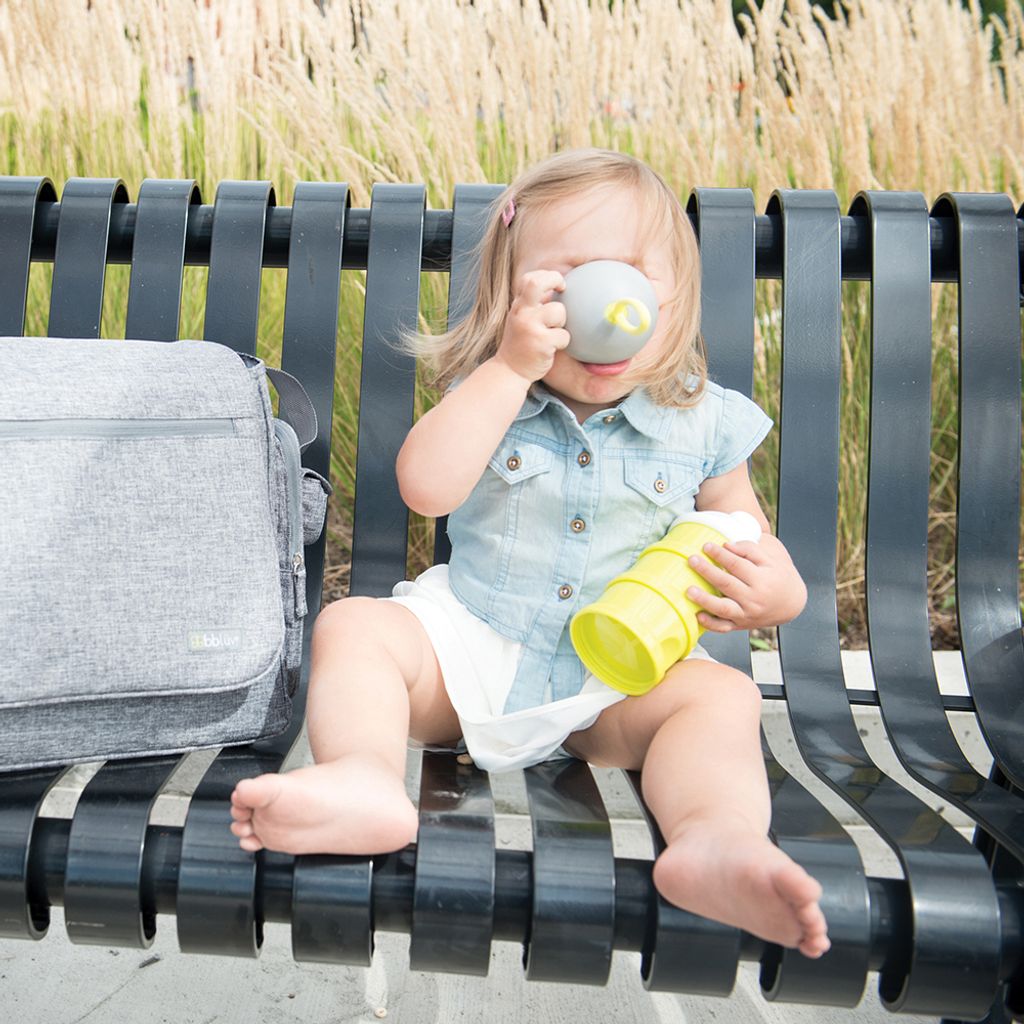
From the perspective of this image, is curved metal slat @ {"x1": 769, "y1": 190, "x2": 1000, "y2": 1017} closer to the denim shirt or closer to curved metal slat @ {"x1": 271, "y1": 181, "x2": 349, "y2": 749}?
the denim shirt

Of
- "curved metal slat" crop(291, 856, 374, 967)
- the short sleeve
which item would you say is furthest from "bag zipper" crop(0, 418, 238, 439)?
the short sleeve

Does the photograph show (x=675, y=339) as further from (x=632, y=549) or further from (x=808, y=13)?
(x=808, y=13)

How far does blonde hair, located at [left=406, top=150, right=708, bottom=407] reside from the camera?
1.53m

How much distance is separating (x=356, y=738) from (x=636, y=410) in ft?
2.11

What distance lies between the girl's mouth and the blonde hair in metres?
0.07

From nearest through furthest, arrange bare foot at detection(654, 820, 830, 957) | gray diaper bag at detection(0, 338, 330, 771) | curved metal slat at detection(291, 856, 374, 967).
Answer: bare foot at detection(654, 820, 830, 957) < curved metal slat at detection(291, 856, 374, 967) < gray diaper bag at detection(0, 338, 330, 771)

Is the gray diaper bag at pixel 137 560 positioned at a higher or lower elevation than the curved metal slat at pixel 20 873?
higher

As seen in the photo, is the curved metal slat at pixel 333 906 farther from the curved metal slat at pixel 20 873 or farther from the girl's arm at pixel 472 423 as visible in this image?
the girl's arm at pixel 472 423

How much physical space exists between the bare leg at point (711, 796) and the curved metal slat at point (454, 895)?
0.57 ft

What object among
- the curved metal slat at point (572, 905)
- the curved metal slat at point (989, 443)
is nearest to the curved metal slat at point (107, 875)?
the curved metal slat at point (572, 905)

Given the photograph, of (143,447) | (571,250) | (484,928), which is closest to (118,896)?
(484,928)

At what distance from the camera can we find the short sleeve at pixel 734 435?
5.28 ft

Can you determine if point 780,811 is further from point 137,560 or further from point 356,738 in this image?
point 137,560

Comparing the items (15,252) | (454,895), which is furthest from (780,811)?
(15,252)
